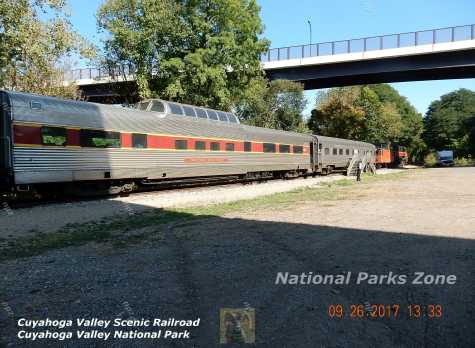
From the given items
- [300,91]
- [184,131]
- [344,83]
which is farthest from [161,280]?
[344,83]

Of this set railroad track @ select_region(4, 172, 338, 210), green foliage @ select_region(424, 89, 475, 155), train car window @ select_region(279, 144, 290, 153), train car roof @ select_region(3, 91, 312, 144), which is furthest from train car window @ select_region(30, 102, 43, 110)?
green foliage @ select_region(424, 89, 475, 155)

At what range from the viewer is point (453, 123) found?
83500 mm

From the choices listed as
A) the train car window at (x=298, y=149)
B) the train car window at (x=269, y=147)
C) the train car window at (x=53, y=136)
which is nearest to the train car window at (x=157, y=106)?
the train car window at (x=53, y=136)

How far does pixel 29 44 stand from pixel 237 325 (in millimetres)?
19864

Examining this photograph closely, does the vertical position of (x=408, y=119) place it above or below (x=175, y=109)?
above

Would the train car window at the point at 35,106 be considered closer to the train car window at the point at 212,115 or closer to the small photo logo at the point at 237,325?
the train car window at the point at 212,115

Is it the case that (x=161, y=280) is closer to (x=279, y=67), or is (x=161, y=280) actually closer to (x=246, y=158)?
(x=246, y=158)

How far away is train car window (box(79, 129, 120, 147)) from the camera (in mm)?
13812

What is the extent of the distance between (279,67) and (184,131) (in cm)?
2594

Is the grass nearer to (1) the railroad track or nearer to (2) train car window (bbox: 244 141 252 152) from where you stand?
(1) the railroad track

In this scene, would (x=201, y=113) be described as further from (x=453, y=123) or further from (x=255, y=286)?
(x=453, y=123)

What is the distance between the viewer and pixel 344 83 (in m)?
43.6

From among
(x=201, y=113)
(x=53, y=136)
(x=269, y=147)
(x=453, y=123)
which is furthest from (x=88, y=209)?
(x=453, y=123)

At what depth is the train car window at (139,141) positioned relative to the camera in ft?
51.8
